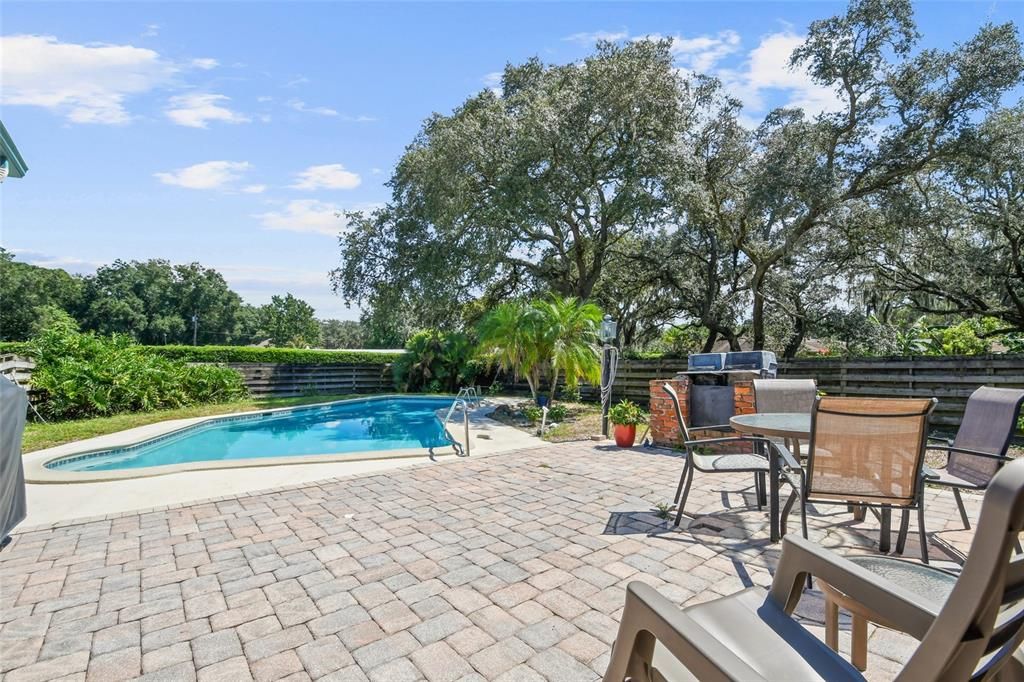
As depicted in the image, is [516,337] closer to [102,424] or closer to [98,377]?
A: [102,424]

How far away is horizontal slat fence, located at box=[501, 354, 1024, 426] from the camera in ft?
24.8

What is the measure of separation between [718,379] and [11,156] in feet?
27.5

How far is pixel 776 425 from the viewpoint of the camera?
11.4 ft

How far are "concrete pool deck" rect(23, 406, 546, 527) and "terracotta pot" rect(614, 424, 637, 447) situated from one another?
1221 millimetres

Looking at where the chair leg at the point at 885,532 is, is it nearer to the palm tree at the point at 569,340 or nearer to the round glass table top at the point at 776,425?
the round glass table top at the point at 776,425

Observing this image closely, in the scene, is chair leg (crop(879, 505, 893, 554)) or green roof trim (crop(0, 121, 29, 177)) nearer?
chair leg (crop(879, 505, 893, 554))

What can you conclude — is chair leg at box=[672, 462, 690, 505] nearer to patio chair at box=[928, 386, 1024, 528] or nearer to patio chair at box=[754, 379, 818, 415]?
patio chair at box=[754, 379, 818, 415]

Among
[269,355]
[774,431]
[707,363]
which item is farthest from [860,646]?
[269,355]

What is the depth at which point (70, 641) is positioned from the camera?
7.78 feet

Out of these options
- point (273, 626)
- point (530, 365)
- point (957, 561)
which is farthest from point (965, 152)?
point (273, 626)

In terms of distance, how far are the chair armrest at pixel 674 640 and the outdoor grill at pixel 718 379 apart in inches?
240

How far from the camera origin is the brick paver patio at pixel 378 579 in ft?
7.20

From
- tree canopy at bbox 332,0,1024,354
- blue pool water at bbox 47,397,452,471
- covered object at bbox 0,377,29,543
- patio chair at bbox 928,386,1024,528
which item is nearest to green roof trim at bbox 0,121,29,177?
covered object at bbox 0,377,29,543

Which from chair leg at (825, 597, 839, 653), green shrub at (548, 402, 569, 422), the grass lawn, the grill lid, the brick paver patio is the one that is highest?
the grill lid
